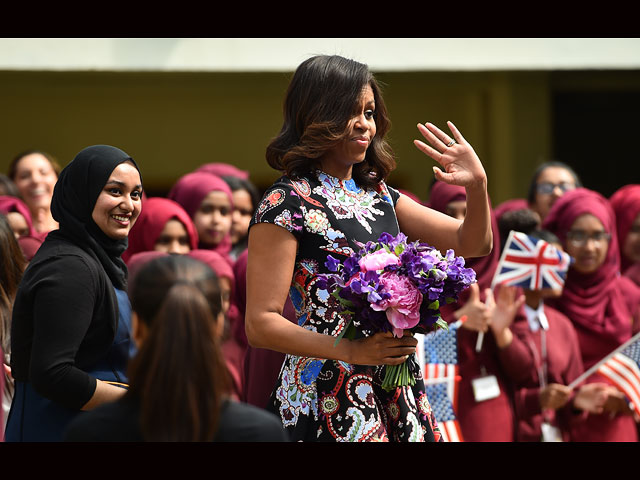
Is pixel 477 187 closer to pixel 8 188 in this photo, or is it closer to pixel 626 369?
pixel 626 369

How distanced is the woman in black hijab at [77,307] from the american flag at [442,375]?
236 centimetres

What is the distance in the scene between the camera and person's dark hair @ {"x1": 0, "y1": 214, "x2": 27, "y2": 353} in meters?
4.67

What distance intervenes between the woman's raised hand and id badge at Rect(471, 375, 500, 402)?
8.93ft

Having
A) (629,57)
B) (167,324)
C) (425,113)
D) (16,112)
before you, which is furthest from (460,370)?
(16,112)

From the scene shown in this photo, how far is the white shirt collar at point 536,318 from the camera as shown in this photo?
650 centimetres

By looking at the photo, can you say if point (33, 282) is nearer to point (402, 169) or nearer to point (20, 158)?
point (20, 158)

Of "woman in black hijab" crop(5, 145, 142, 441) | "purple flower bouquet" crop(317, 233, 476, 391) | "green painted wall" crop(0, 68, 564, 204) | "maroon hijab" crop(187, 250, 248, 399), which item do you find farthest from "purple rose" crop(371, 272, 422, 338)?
"green painted wall" crop(0, 68, 564, 204)

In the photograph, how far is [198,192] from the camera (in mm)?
7281

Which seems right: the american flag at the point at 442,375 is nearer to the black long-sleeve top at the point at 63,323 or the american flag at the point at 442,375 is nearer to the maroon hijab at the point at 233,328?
the maroon hijab at the point at 233,328

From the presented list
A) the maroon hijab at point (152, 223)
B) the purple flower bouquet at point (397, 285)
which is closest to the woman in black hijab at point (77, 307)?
the purple flower bouquet at point (397, 285)

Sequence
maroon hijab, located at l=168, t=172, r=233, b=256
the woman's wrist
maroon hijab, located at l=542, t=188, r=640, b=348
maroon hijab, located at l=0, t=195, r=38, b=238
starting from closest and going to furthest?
the woman's wrist, maroon hijab, located at l=0, t=195, r=38, b=238, maroon hijab, located at l=542, t=188, r=640, b=348, maroon hijab, located at l=168, t=172, r=233, b=256

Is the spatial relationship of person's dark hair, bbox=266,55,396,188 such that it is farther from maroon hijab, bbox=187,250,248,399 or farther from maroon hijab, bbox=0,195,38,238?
maroon hijab, bbox=0,195,38,238

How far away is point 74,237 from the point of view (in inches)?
145

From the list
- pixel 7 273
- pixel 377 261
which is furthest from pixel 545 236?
pixel 377 261
